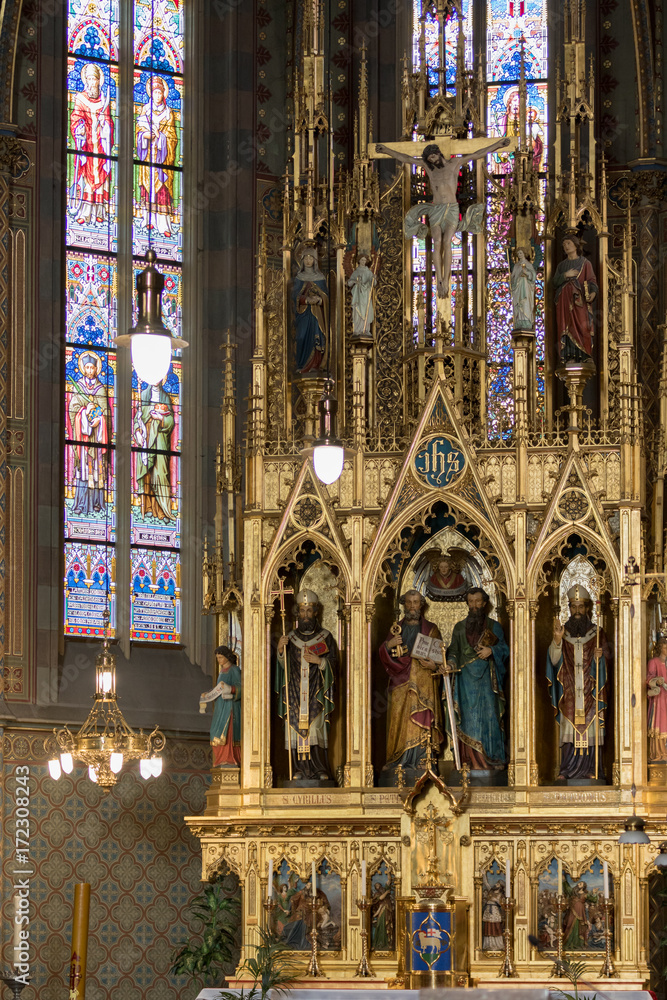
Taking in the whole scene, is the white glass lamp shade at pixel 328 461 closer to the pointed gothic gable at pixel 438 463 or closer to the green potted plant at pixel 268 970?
the pointed gothic gable at pixel 438 463

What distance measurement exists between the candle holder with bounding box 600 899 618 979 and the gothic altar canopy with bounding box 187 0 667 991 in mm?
24

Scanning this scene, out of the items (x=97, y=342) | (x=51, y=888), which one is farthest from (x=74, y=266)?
(x=51, y=888)

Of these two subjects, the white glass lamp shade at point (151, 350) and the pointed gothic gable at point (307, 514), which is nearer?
the white glass lamp shade at point (151, 350)

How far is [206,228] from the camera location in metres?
28.8

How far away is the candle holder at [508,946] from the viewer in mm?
23219

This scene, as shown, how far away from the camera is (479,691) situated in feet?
79.4

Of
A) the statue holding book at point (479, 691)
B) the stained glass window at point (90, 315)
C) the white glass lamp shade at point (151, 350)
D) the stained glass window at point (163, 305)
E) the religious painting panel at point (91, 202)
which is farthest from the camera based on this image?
the religious painting panel at point (91, 202)

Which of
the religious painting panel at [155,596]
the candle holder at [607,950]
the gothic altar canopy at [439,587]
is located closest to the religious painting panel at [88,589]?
the religious painting panel at [155,596]

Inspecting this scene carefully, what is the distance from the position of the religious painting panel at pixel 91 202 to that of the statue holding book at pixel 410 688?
277 inches

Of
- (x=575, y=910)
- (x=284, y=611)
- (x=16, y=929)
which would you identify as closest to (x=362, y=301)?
(x=284, y=611)

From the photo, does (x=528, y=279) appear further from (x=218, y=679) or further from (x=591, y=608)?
(x=218, y=679)

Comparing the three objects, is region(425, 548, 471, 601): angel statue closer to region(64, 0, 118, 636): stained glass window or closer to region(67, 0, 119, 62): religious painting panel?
region(64, 0, 118, 636): stained glass window

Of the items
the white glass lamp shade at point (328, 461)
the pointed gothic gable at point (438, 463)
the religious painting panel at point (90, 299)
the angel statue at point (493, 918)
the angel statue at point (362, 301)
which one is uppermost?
the religious painting panel at point (90, 299)

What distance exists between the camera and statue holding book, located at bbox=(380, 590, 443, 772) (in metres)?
24.2
